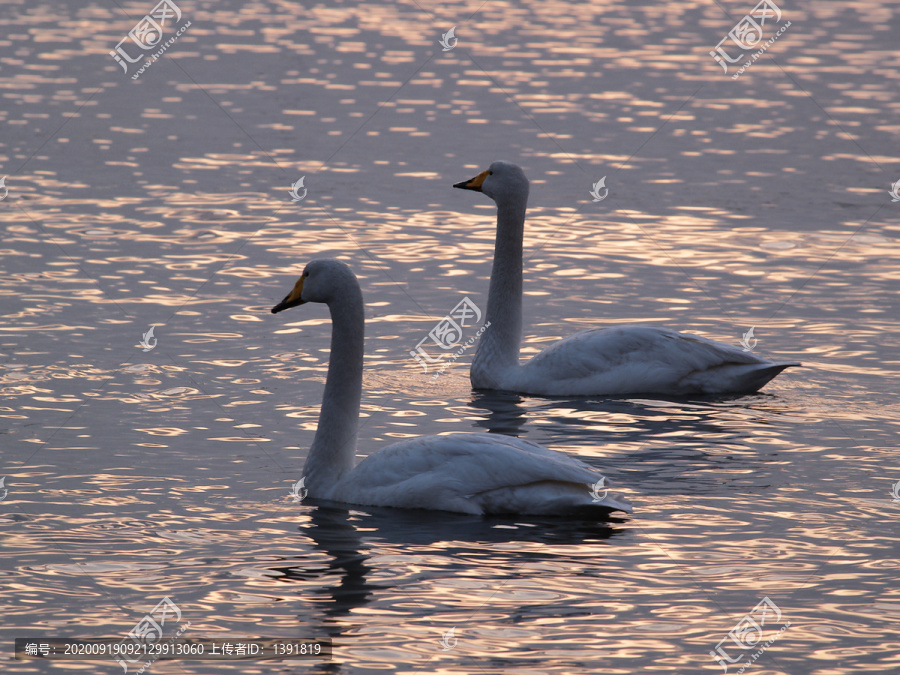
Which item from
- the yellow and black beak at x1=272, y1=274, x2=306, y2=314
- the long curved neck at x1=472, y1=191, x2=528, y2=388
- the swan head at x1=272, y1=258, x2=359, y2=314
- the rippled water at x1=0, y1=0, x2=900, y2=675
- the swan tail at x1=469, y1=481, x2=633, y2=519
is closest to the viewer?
the rippled water at x1=0, y1=0, x2=900, y2=675

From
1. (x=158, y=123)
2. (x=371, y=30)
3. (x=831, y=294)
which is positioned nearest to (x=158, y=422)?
(x=831, y=294)

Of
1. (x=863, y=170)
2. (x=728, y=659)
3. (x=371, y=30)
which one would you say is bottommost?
(x=728, y=659)

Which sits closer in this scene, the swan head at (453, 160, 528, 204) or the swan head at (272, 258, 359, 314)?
the swan head at (272, 258, 359, 314)

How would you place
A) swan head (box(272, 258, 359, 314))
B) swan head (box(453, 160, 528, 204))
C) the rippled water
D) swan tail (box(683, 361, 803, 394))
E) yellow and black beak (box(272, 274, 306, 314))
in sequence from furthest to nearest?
swan head (box(453, 160, 528, 204)), swan tail (box(683, 361, 803, 394)), yellow and black beak (box(272, 274, 306, 314)), swan head (box(272, 258, 359, 314)), the rippled water

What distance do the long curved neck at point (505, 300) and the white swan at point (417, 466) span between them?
10.6 feet

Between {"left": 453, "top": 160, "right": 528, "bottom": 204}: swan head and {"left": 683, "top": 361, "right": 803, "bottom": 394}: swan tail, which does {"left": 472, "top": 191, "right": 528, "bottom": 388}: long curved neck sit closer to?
{"left": 453, "top": 160, "right": 528, "bottom": 204}: swan head

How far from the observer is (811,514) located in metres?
9.30

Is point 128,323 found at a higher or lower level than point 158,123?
lower

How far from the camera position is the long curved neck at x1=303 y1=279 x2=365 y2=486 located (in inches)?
377

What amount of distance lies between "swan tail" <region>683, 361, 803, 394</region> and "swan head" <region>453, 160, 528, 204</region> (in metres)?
2.33

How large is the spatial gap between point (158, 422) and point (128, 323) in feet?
8.95

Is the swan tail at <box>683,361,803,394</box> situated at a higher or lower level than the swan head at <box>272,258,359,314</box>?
lower

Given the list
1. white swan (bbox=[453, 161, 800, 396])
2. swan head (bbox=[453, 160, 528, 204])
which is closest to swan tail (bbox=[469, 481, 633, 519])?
white swan (bbox=[453, 161, 800, 396])

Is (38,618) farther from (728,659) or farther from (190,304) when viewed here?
(190,304)
